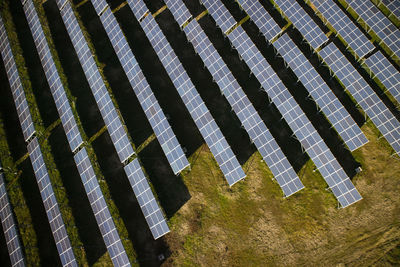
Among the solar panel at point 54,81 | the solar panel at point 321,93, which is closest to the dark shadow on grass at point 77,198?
the solar panel at point 54,81

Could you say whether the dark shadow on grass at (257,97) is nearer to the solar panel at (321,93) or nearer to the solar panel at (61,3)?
the solar panel at (321,93)

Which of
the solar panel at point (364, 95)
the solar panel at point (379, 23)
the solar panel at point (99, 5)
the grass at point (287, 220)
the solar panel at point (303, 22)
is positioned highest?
the solar panel at point (99, 5)

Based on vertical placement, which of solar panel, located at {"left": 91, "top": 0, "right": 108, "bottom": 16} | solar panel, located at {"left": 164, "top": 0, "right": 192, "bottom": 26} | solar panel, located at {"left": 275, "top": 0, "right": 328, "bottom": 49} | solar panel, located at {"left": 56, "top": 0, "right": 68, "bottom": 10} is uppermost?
solar panel, located at {"left": 56, "top": 0, "right": 68, "bottom": 10}

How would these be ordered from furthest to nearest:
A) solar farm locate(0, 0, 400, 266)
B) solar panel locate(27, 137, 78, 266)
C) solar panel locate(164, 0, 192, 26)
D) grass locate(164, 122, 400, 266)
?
solar panel locate(164, 0, 192, 26), solar panel locate(27, 137, 78, 266), solar farm locate(0, 0, 400, 266), grass locate(164, 122, 400, 266)

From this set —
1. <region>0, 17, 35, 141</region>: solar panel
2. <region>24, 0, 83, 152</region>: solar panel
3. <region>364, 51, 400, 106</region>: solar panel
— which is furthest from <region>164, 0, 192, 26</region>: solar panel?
<region>364, 51, 400, 106</region>: solar panel

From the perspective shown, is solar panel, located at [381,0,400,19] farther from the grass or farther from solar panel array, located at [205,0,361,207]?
solar panel array, located at [205,0,361,207]

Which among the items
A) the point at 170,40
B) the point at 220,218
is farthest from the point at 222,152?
the point at 170,40

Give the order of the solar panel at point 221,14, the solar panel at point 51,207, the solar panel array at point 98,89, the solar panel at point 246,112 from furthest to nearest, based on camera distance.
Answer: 1. the solar panel at point 221,14
2. the solar panel array at point 98,89
3. the solar panel at point 51,207
4. the solar panel at point 246,112
